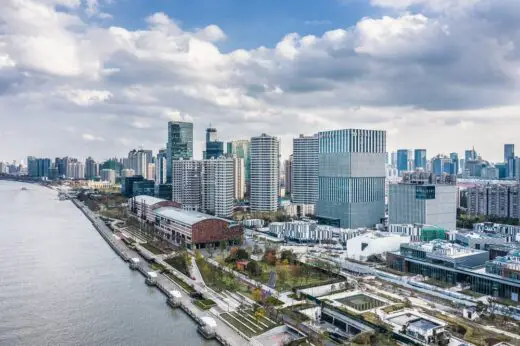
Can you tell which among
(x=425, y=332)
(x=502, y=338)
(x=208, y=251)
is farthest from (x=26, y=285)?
(x=502, y=338)

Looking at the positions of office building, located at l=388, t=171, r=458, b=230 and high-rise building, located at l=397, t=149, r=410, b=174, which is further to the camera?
high-rise building, located at l=397, t=149, r=410, b=174

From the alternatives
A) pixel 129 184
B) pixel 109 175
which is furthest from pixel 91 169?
pixel 129 184

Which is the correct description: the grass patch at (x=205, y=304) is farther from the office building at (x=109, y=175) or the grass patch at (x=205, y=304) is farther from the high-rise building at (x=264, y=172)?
the office building at (x=109, y=175)

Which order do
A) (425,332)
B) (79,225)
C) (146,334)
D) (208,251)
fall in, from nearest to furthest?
1. (425,332)
2. (146,334)
3. (208,251)
4. (79,225)

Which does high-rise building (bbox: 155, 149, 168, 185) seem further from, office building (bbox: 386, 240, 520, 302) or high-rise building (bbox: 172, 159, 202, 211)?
office building (bbox: 386, 240, 520, 302)

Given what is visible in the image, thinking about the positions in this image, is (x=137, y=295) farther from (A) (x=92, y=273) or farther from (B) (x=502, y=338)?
(B) (x=502, y=338)

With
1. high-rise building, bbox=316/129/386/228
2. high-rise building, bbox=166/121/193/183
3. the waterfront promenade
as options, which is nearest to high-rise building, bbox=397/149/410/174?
high-rise building, bbox=166/121/193/183
